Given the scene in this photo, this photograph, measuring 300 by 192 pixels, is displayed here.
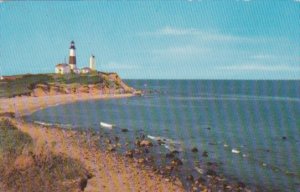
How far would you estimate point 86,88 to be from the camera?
106 metres

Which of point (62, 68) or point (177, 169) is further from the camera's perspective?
point (62, 68)

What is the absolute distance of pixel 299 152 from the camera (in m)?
34.4

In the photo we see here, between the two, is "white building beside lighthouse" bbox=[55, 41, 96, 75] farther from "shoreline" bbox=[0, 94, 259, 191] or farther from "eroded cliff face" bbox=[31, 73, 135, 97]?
"shoreline" bbox=[0, 94, 259, 191]

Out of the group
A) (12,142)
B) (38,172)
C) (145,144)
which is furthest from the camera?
(145,144)

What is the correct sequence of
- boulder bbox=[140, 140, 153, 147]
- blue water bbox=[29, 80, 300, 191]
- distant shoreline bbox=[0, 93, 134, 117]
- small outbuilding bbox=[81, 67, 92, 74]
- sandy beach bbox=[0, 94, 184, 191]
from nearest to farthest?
1. sandy beach bbox=[0, 94, 184, 191]
2. blue water bbox=[29, 80, 300, 191]
3. boulder bbox=[140, 140, 153, 147]
4. distant shoreline bbox=[0, 93, 134, 117]
5. small outbuilding bbox=[81, 67, 92, 74]

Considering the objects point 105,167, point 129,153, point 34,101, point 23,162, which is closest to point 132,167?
point 105,167

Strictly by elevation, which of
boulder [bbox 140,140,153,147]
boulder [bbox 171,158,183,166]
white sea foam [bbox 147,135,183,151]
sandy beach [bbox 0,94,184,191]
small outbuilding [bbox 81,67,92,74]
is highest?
small outbuilding [bbox 81,67,92,74]

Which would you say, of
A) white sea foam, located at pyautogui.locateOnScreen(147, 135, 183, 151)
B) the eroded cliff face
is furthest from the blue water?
the eroded cliff face

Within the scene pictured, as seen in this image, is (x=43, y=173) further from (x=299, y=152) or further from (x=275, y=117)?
(x=275, y=117)

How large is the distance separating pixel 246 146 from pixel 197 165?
10.5 m

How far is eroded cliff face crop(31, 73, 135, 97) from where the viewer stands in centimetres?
9288

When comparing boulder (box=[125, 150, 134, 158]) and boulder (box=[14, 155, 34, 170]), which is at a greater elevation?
boulder (box=[14, 155, 34, 170])

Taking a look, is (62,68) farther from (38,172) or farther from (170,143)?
(38,172)

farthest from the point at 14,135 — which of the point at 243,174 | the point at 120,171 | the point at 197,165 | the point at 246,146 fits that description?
the point at 246,146
